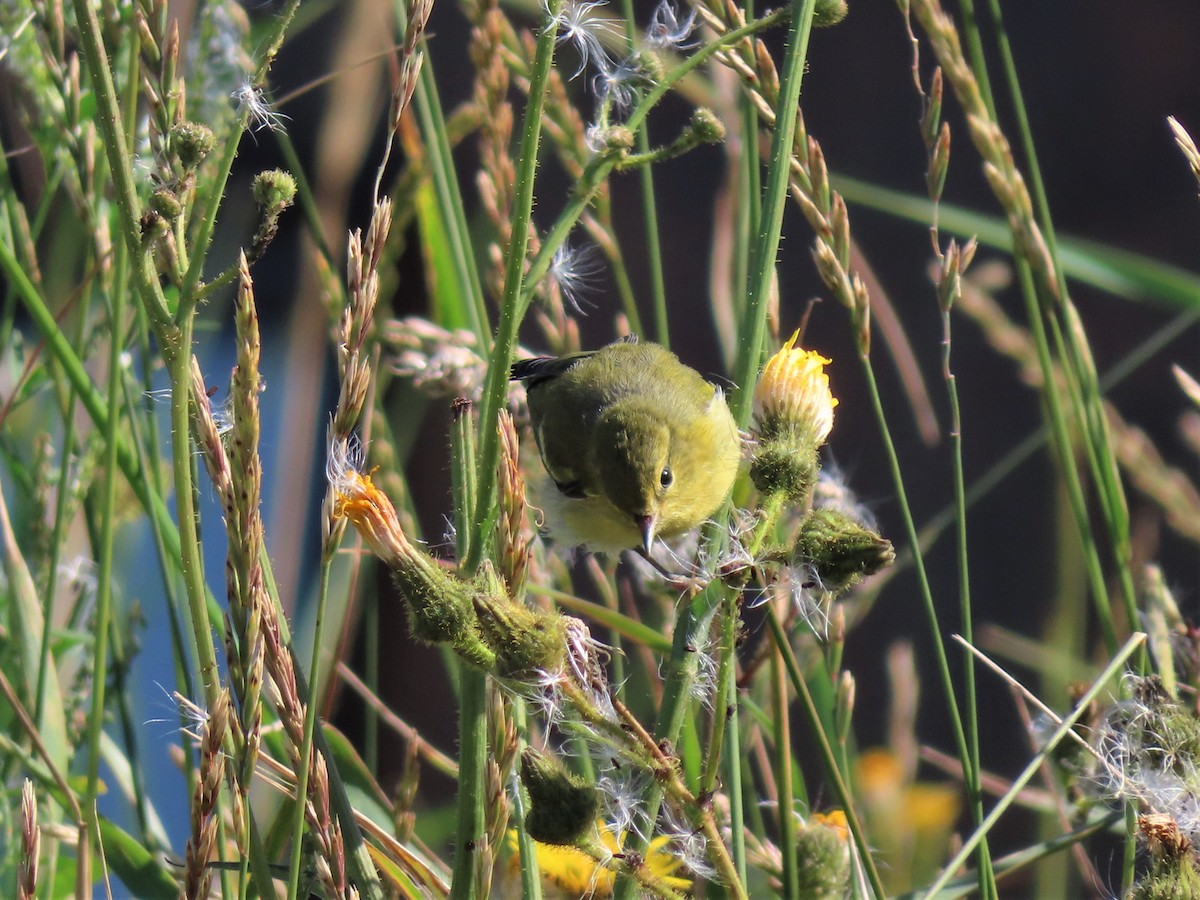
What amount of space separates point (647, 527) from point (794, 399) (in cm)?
75

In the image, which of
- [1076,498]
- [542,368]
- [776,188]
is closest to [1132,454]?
[1076,498]

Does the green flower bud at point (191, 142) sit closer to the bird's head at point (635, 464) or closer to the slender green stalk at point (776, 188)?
the slender green stalk at point (776, 188)

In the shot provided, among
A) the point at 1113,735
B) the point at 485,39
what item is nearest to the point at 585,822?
the point at 1113,735

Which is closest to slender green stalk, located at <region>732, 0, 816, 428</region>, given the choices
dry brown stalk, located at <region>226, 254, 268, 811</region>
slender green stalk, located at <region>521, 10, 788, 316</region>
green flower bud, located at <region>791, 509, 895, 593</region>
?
slender green stalk, located at <region>521, 10, 788, 316</region>

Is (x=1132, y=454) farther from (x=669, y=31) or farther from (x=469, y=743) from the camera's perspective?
(x=469, y=743)

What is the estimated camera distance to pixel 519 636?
2.97ft

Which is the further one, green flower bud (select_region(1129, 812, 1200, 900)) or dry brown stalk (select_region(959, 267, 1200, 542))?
dry brown stalk (select_region(959, 267, 1200, 542))

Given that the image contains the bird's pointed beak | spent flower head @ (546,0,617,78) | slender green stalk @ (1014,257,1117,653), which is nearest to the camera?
spent flower head @ (546,0,617,78)

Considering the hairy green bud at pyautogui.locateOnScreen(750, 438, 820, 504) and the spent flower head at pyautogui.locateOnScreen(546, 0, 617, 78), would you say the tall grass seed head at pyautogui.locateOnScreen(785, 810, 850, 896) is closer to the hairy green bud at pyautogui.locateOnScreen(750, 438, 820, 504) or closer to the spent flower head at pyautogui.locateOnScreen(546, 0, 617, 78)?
the hairy green bud at pyautogui.locateOnScreen(750, 438, 820, 504)

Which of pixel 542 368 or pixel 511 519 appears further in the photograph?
pixel 542 368

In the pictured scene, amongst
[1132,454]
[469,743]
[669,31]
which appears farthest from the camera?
[1132,454]

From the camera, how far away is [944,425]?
4988 mm

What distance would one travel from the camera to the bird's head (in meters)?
2.01

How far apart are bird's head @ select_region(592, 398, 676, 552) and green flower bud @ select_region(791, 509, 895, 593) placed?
36.5 inches
